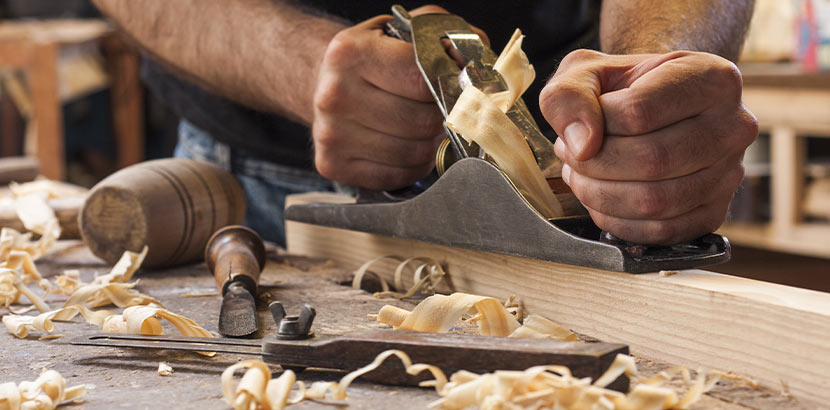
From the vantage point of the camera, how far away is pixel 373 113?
117 cm

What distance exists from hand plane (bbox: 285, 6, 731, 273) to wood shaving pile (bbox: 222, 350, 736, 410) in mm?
190

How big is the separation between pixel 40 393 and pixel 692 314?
559 millimetres

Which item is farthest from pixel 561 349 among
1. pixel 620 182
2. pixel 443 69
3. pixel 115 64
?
pixel 115 64

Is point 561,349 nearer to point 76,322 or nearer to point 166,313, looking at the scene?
point 166,313

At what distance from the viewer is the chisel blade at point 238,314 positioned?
0.85 meters

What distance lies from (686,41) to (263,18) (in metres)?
0.71

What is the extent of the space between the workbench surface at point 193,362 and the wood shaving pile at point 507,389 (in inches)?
0.7

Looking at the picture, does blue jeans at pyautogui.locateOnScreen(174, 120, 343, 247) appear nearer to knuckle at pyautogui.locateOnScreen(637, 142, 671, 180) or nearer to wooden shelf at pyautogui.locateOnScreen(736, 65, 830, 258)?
A: knuckle at pyautogui.locateOnScreen(637, 142, 671, 180)

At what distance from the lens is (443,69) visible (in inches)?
43.8

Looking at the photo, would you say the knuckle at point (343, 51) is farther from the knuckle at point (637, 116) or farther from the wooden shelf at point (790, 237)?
the wooden shelf at point (790, 237)

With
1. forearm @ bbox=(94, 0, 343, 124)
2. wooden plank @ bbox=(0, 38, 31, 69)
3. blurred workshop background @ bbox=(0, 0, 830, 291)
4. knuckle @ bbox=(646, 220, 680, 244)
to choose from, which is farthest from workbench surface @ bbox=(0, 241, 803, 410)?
wooden plank @ bbox=(0, 38, 31, 69)

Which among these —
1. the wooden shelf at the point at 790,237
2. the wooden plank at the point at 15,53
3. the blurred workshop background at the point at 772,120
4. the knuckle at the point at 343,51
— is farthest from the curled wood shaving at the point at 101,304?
the wooden shelf at the point at 790,237

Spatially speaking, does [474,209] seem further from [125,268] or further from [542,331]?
[125,268]

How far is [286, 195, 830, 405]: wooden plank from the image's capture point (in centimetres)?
69
